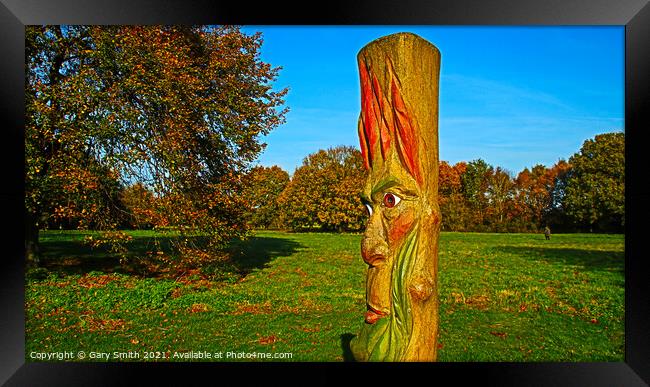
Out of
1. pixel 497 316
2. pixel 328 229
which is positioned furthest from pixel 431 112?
pixel 328 229

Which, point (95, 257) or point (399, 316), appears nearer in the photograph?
point (399, 316)

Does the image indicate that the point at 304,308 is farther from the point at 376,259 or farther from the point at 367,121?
the point at 367,121

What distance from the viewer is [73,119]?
28.9 ft

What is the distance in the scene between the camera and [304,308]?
8.70m

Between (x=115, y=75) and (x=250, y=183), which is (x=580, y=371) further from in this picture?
(x=115, y=75)

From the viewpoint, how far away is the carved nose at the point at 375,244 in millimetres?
3473

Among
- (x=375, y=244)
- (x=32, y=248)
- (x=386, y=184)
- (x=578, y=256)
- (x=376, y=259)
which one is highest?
(x=386, y=184)

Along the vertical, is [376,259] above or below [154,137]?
below

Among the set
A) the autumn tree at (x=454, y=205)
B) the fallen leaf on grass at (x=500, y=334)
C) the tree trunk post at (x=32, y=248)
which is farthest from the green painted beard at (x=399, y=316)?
the autumn tree at (x=454, y=205)

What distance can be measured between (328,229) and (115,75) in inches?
642

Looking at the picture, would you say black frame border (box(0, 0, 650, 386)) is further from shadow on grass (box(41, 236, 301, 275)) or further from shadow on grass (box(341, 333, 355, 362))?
shadow on grass (box(41, 236, 301, 275))

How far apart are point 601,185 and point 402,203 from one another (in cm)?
1099

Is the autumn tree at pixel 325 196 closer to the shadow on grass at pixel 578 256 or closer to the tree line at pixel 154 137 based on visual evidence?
the shadow on grass at pixel 578 256
